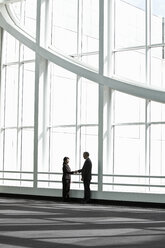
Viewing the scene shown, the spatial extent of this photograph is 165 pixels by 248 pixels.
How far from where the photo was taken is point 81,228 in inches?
395

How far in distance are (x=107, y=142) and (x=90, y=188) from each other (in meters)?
1.69

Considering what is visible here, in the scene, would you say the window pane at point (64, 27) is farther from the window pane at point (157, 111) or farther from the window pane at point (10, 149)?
the window pane at point (157, 111)

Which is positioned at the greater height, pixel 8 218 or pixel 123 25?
pixel 123 25

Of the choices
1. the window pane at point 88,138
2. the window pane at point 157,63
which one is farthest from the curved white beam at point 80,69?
the window pane at point 88,138

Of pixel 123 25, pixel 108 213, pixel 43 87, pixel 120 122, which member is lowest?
pixel 108 213

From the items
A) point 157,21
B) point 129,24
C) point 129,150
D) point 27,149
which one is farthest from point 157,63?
point 27,149

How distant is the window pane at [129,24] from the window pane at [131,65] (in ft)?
1.51

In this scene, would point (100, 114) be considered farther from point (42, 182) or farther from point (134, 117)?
point (42, 182)

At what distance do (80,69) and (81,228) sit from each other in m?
8.95

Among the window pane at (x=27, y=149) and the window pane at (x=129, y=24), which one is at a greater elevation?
the window pane at (x=129, y=24)

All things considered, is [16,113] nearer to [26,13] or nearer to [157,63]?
[26,13]

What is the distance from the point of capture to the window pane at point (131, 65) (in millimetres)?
17688

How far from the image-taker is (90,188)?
58.4 feet

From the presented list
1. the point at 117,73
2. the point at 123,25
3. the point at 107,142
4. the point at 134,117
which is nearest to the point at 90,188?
the point at 107,142
